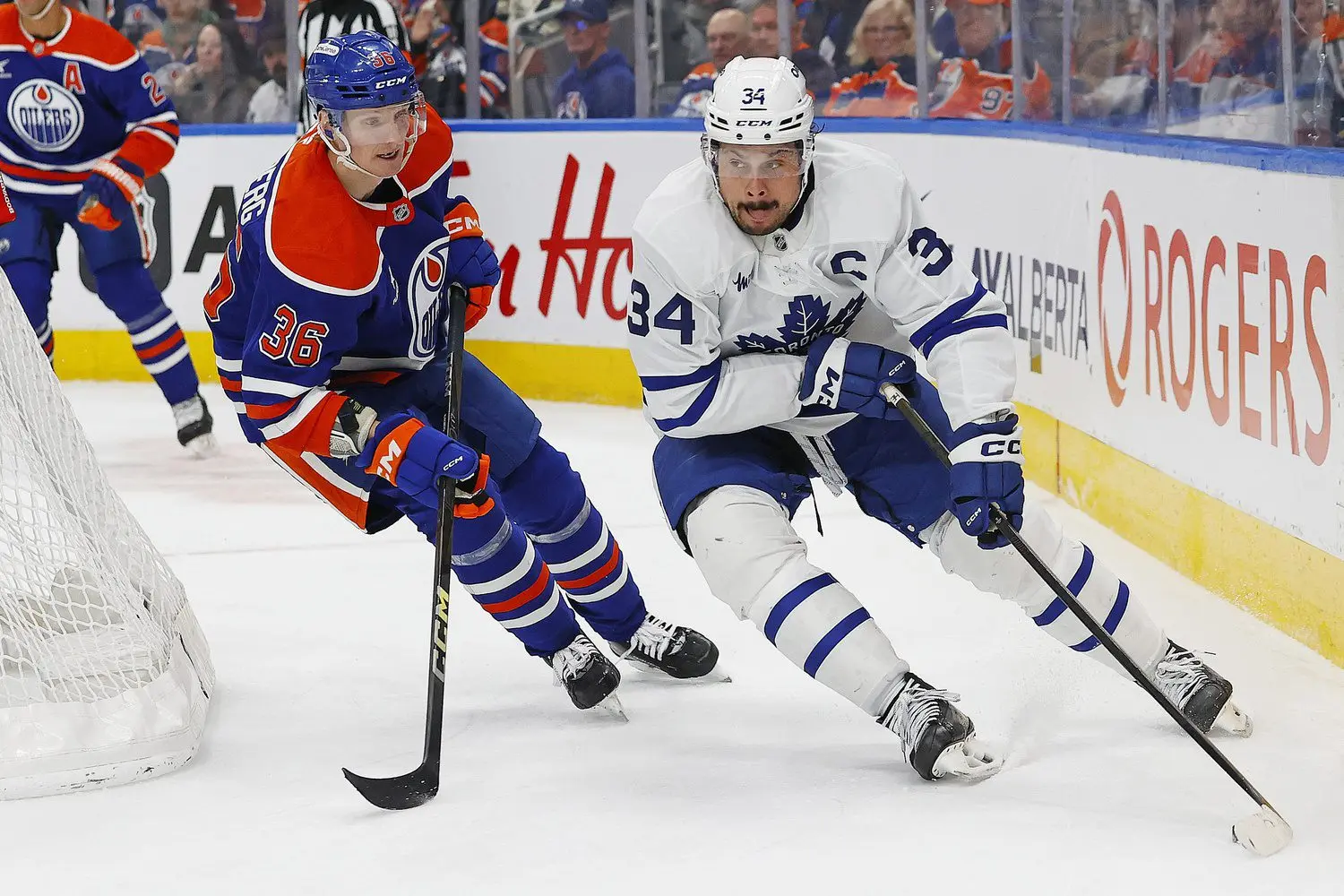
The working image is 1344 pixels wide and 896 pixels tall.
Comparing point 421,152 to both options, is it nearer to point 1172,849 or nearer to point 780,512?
point 780,512

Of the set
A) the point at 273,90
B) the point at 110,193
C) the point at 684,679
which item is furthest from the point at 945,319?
the point at 273,90

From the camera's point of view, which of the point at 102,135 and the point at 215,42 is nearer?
the point at 102,135

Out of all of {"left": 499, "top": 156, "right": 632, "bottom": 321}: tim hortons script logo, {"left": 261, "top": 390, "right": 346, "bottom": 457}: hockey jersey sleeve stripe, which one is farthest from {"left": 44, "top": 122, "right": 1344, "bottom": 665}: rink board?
{"left": 261, "top": 390, "right": 346, "bottom": 457}: hockey jersey sleeve stripe

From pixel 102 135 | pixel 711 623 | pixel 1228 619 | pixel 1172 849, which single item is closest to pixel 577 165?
pixel 102 135

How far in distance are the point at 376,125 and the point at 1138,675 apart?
54.4 inches

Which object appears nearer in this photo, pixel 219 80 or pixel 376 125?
pixel 376 125

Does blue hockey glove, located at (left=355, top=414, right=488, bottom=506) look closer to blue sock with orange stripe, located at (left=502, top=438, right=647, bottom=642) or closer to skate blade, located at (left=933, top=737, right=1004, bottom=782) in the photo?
blue sock with orange stripe, located at (left=502, top=438, right=647, bottom=642)

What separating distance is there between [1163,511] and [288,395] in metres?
2.04

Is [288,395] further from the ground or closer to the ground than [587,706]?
further from the ground

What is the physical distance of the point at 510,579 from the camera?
9.31 ft

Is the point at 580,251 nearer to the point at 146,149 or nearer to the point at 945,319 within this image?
the point at 146,149

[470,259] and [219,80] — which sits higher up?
[219,80]

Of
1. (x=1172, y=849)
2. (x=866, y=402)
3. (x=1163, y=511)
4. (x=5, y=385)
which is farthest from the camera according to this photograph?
(x=1163, y=511)

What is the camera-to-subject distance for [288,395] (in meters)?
2.58
